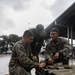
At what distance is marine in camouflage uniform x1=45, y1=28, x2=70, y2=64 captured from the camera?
631 cm

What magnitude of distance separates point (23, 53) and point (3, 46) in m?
88.7

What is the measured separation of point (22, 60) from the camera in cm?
538

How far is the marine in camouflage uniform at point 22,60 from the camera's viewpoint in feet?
17.7

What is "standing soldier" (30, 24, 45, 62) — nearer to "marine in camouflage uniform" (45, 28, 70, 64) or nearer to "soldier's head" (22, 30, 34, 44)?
"marine in camouflage uniform" (45, 28, 70, 64)

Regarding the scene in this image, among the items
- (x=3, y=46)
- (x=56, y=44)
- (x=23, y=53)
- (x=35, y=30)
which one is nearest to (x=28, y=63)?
(x=23, y=53)

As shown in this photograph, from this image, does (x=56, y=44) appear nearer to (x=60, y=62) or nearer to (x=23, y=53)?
(x=60, y=62)

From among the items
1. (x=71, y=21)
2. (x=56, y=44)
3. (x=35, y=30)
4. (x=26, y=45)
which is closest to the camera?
(x=26, y=45)

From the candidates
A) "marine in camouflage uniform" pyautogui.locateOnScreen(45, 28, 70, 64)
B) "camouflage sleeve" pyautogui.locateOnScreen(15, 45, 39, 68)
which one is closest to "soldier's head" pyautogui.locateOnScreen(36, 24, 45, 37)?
"marine in camouflage uniform" pyautogui.locateOnScreen(45, 28, 70, 64)

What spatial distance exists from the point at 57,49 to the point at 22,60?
5.53 feet

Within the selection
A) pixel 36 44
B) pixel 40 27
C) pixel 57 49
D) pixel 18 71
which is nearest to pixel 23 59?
pixel 18 71

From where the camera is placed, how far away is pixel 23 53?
17.8ft

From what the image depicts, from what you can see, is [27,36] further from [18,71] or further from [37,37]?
[37,37]

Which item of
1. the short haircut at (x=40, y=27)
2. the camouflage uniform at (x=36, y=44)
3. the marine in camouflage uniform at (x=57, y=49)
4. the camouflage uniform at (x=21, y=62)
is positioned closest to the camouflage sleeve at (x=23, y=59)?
the camouflage uniform at (x=21, y=62)

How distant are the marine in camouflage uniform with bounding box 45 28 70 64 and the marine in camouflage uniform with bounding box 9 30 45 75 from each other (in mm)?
827
